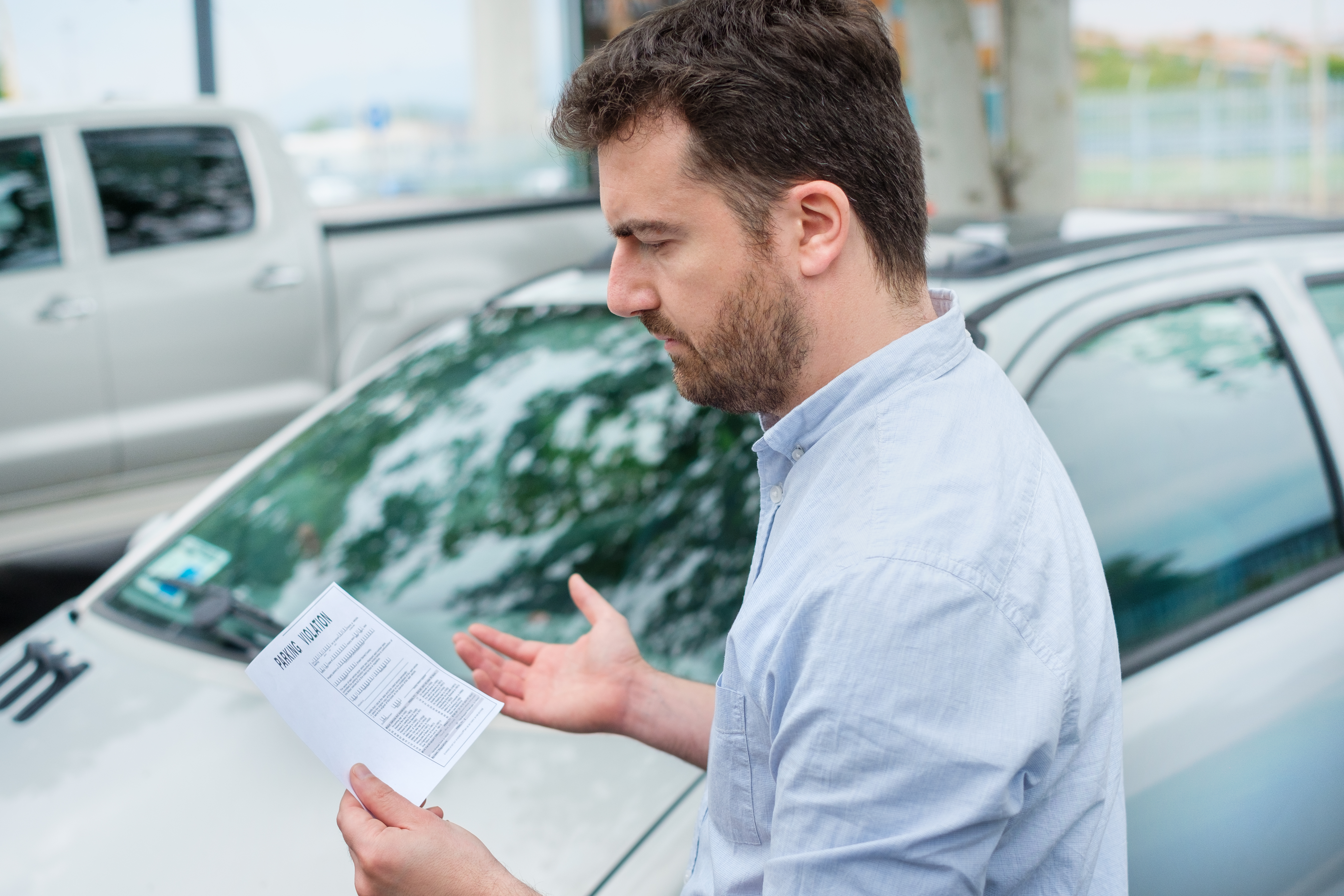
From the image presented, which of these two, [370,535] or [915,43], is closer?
[370,535]

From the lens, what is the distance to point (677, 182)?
124cm

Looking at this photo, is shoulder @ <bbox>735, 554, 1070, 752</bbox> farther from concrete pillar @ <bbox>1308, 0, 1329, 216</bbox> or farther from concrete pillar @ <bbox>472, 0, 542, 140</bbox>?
concrete pillar @ <bbox>1308, 0, 1329, 216</bbox>

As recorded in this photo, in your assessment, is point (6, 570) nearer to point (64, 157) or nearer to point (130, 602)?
point (130, 602)

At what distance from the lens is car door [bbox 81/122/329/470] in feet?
16.9

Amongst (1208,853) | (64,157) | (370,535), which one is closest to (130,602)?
(370,535)

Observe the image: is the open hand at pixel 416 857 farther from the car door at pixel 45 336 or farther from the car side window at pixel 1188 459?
the car door at pixel 45 336

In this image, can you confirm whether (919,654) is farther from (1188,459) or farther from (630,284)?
(1188,459)

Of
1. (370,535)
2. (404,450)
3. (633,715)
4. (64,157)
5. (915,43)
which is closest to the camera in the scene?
(633,715)

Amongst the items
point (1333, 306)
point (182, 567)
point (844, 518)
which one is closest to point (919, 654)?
point (844, 518)

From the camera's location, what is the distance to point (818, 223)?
1.23m

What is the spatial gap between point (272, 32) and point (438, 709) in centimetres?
880

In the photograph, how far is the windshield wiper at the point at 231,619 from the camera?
6.63 ft

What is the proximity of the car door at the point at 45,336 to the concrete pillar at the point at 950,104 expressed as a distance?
11.6 ft

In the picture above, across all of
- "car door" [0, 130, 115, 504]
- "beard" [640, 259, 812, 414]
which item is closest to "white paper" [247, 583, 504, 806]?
"beard" [640, 259, 812, 414]
